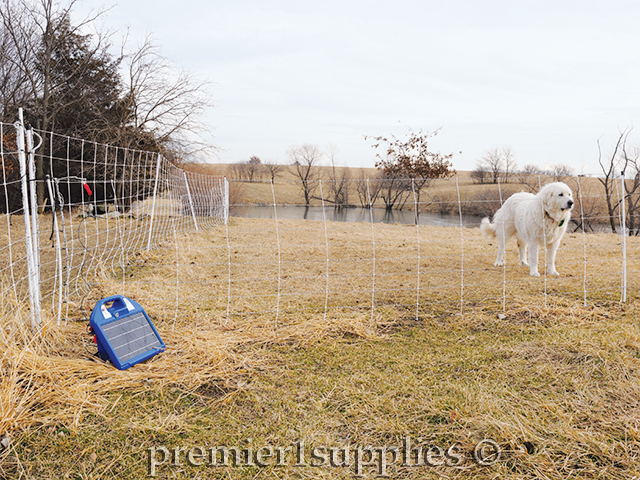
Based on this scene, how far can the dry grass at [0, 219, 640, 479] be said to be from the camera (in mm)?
1868

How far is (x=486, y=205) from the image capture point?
49.2ft

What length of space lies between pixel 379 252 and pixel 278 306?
3.66 m

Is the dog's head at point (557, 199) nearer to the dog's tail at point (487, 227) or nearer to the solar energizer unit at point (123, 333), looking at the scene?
the dog's tail at point (487, 227)

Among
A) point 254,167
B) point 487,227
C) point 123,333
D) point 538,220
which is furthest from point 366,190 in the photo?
point 254,167

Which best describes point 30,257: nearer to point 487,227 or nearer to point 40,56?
point 487,227

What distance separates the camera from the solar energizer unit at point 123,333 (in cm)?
259

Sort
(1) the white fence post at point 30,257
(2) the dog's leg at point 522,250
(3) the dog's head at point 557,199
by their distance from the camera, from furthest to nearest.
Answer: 1. (2) the dog's leg at point 522,250
2. (3) the dog's head at point 557,199
3. (1) the white fence post at point 30,257

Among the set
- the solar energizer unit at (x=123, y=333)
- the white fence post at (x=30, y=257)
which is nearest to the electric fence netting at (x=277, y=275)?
the white fence post at (x=30, y=257)

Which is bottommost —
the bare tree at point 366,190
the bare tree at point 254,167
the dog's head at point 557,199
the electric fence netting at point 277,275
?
the electric fence netting at point 277,275

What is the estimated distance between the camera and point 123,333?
273 centimetres

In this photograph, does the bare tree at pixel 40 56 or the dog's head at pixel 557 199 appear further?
the bare tree at pixel 40 56

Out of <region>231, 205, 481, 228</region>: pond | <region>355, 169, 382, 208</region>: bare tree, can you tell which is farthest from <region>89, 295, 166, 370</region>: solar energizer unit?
<region>231, 205, 481, 228</region>: pond

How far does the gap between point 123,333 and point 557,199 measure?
16.1 feet

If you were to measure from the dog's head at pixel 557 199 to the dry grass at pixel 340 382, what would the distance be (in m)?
1.04
